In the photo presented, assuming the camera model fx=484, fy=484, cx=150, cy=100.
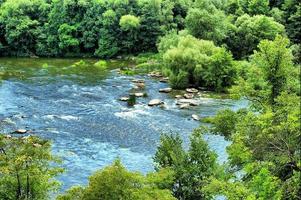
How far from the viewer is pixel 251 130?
2597 centimetres

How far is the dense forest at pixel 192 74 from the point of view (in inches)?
890

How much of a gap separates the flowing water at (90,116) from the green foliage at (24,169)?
10829mm

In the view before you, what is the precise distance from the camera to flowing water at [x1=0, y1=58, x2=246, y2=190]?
42281 mm

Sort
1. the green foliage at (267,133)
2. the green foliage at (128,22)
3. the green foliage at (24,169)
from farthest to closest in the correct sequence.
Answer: the green foliage at (128,22)
the green foliage at (24,169)
the green foliage at (267,133)

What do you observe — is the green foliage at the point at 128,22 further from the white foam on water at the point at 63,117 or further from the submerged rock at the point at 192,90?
the white foam on water at the point at 63,117

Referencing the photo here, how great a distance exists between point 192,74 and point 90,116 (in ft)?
64.6

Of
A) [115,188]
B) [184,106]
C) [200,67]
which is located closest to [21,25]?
[200,67]

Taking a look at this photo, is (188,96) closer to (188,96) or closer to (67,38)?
(188,96)

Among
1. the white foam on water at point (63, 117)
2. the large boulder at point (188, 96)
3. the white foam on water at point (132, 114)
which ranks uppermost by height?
the white foam on water at point (63, 117)

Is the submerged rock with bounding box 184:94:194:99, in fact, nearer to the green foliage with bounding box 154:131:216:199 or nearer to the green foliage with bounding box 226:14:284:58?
the green foliage with bounding box 226:14:284:58

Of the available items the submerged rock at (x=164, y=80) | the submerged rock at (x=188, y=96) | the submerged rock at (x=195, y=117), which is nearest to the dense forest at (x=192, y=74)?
the submerged rock at (x=164, y=80)

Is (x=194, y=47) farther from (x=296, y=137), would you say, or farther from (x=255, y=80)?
(x=296, y=137)

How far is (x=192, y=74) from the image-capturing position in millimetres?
67938

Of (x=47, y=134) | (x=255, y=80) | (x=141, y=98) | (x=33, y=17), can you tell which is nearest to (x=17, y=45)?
(x=33, y=17)
